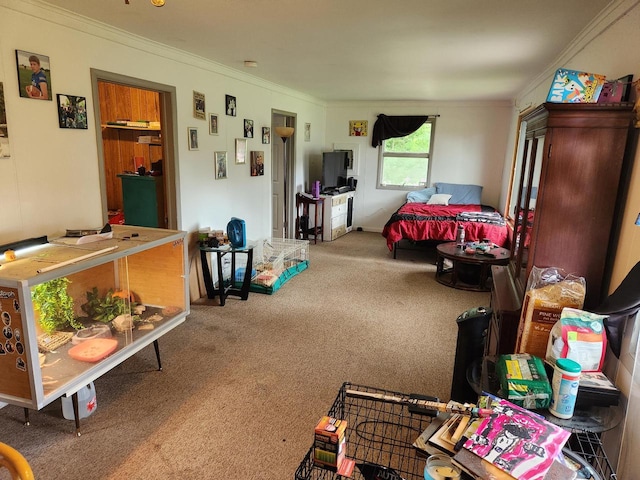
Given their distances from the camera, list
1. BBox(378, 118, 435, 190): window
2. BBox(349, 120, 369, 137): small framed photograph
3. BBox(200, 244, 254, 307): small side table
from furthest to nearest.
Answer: BBox(349, 120, 369, 137): small framed photograph, BBox(378, 118, 435, 190): window, BBox(200, 244, 254, 307): small side table

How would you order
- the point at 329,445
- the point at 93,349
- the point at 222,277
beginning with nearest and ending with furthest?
the point at 329,445, the point at 93,349, the point at 222,277

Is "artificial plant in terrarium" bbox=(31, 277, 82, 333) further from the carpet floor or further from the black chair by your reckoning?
the black chair

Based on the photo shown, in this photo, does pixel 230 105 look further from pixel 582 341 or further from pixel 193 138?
pixel 582 341

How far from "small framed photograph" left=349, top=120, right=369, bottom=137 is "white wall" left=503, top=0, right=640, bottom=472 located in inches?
177

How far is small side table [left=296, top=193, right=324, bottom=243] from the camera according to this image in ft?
21.1

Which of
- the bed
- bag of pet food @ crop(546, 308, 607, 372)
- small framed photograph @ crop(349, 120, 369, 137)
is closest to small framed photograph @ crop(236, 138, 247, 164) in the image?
the bed

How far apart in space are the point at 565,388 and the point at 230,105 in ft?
13.3

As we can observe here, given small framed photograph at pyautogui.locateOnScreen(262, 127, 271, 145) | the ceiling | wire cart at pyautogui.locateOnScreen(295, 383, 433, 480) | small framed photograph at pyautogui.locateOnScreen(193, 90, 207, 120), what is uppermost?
the ceiling

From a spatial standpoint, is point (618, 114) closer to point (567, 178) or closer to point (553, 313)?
point (567, 178)

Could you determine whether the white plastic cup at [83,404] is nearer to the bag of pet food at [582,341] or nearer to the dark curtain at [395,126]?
the bag of pet food at [582,341]

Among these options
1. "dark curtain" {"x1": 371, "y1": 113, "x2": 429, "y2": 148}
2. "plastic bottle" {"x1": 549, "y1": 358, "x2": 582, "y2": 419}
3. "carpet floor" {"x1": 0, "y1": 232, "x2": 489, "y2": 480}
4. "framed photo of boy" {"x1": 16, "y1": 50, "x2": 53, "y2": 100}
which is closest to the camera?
"plastic bottle" {"x1": 549, "y1": 358, "x2": 582, "y2": 419}

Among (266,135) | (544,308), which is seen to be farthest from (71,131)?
(544,308)

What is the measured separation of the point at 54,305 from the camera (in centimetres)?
200

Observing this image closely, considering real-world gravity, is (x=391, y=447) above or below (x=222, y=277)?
below
